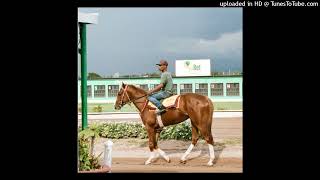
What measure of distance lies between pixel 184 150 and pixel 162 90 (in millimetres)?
1376

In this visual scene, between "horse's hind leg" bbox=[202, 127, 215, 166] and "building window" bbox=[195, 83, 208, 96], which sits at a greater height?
"building window" bbox=[195, 83, 208, 96]

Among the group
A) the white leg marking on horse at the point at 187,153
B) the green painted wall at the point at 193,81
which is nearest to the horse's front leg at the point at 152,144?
the white leg marking on horse at the point at 187,153

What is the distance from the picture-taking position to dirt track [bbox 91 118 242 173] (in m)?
9.47

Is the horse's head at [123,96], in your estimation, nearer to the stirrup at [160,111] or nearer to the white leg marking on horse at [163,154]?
the stirrup at [160,111]

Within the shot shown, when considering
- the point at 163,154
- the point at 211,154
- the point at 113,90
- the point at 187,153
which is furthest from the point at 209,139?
the point at 113,90

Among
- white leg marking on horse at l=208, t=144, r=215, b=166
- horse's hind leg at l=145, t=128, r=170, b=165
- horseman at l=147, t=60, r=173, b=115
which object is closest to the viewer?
horseman at l=147, t=60, r=173, b=115

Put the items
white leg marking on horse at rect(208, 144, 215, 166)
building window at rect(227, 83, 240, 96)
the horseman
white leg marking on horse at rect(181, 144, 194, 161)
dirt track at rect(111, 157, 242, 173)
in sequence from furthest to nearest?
building window at rect(227, 83, 240, 96)
white leg marking on horse at rect(181, 144, 194, 161)
white leg marking on horse at rect(208, 144, 215, 166)
the horseman
dirt track at rect(111, 157, 242, 173)

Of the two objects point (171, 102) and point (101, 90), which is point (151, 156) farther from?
point (101, 90)

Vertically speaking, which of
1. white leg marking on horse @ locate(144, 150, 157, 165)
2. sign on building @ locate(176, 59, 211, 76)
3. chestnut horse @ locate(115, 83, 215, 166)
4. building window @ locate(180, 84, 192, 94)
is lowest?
white leg marking on horse @ locate(144, 150, 157, 165)

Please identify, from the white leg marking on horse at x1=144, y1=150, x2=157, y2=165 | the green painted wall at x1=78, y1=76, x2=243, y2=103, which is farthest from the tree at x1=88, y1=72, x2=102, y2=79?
the white leg marking on horse at x1=144, y1=150, x2=157, y2=165

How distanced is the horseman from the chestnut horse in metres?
0.14

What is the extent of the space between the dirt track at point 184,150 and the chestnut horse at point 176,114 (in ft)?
0.51

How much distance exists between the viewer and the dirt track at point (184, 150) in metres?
9.47

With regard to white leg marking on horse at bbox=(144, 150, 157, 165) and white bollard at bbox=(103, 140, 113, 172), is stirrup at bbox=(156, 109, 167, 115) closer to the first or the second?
white leg marking on horse at bbox=(144, 150, 157, 165)
